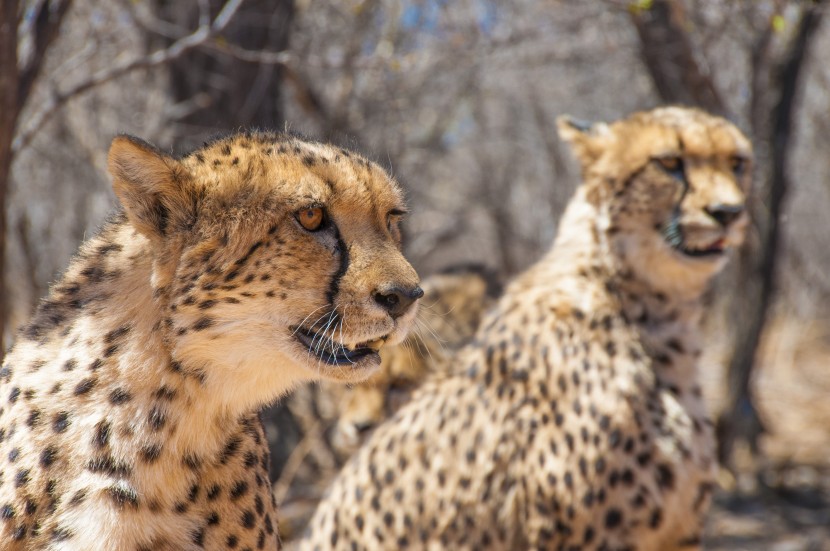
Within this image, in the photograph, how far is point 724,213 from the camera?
3324mm

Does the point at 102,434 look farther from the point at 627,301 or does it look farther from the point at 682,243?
the point at 682,243

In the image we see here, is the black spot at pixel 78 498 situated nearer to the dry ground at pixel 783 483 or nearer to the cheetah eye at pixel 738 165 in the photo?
Result: the cheetah eye at pixel 738 165

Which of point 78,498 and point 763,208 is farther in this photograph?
point 763,208

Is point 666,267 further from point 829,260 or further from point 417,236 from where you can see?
point 829,260

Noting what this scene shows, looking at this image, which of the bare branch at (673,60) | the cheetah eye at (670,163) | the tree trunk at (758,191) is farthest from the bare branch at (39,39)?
the tree trunk at (758,191)

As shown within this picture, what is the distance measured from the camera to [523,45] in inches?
283

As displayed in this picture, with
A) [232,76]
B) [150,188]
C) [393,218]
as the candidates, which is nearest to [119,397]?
[150,188]

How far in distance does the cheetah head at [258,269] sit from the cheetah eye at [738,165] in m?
1.84

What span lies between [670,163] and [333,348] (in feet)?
5.97

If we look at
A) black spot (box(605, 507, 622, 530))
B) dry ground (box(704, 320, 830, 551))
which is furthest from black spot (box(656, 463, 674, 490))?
dry ground (box(704, 320, 830, 551))

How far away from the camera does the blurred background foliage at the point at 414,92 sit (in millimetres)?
4438

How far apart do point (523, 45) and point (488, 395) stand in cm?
432

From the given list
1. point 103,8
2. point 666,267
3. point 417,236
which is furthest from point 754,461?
point 103,8

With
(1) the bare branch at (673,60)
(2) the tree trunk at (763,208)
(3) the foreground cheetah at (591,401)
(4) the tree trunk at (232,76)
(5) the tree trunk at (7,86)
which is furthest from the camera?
(2) the tree trunk at (763,208)
